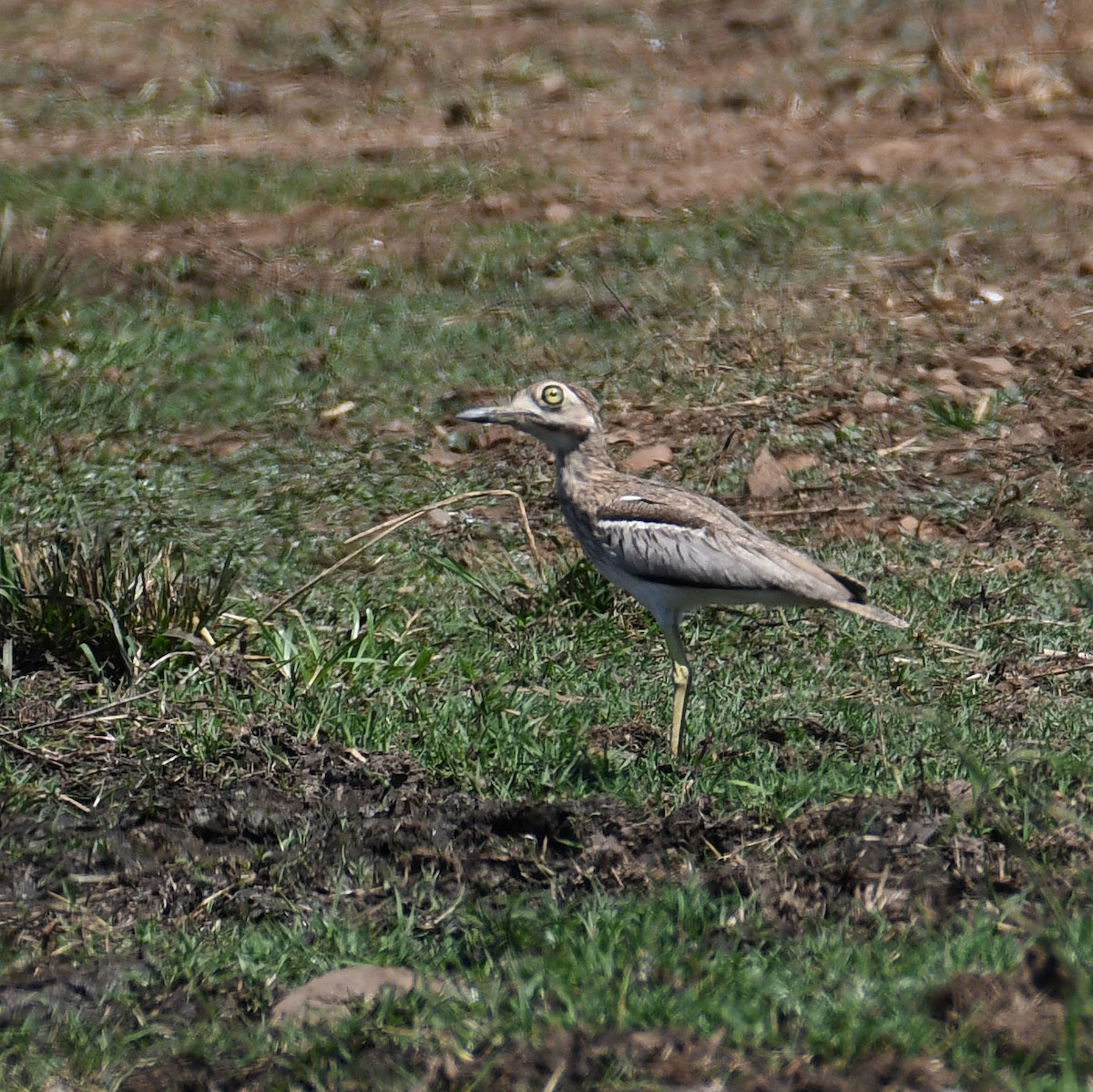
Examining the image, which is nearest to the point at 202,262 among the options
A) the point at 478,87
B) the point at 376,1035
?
the point at 478,87

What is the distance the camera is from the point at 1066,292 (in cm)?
923

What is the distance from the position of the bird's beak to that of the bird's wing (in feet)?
1.46

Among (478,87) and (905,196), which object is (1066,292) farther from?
(478,87)

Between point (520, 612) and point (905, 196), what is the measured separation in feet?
16.8

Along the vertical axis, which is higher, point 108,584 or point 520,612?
point 108,584

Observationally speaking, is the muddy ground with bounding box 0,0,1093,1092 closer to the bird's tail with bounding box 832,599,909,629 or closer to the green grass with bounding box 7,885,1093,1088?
the green grass with bounding box 7,885,1093,1088

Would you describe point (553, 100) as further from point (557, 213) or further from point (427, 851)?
point (427, 851)

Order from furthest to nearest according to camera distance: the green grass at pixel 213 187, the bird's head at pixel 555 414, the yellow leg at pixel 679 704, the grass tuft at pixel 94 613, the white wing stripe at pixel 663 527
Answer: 1. the green grass at pixel 213 187
2. the bird's head at pixel 555 414
3. the grass tuft at pixel 94 613
4. the white wing stripe at pixel 663 527
5. the yellow leg at pixel 679 704

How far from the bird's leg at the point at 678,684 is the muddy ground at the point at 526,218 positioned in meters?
0.44

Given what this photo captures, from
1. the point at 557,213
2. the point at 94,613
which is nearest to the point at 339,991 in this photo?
the point at 94,613

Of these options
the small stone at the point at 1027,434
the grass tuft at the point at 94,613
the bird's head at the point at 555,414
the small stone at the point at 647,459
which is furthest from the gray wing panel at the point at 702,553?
the small stone at the point at 1027,434

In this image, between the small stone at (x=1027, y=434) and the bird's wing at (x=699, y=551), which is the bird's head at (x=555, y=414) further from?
the small stone at (x=1027, y=434)

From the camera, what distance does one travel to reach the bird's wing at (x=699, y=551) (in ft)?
17.8

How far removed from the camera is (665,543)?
5.59 meters
